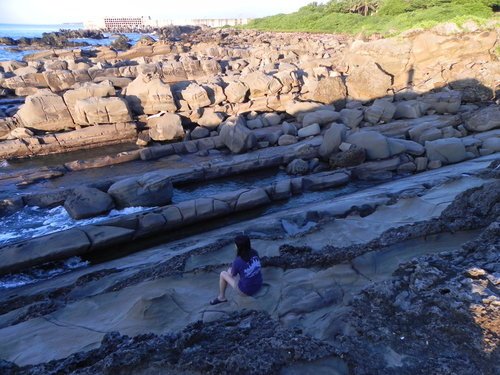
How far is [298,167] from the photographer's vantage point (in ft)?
41.7

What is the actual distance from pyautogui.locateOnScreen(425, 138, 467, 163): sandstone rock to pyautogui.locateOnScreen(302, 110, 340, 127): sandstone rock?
4167 millimetres

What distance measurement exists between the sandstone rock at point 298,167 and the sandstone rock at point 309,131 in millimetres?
2193

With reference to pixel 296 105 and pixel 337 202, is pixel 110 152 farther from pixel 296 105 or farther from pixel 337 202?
pixel 337 202

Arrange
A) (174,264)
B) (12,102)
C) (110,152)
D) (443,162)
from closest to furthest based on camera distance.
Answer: (174,264) → (443,162) → (110,152) → (12,102)

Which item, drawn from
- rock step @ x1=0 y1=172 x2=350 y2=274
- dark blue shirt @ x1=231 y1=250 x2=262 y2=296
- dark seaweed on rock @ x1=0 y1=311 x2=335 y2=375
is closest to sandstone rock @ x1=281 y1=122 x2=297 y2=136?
rock step @ x1=0 y1=172 x2=350 y2=274

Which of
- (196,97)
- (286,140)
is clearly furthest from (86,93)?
(286,140)

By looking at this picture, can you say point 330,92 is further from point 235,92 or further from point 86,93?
point 86,93

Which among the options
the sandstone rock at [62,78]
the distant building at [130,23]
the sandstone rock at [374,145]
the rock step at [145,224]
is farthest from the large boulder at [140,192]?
the distant building at [130,23]

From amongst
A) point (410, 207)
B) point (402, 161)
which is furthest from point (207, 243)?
point (402, 161)

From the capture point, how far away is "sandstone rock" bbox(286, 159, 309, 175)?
12672mm

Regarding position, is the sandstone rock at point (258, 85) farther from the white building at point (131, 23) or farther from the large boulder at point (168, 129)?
the white building at point (131, 23)

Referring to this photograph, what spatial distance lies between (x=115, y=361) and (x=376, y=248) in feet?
12.9

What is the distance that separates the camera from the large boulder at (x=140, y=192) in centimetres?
1041

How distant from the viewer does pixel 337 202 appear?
31.1 feet
